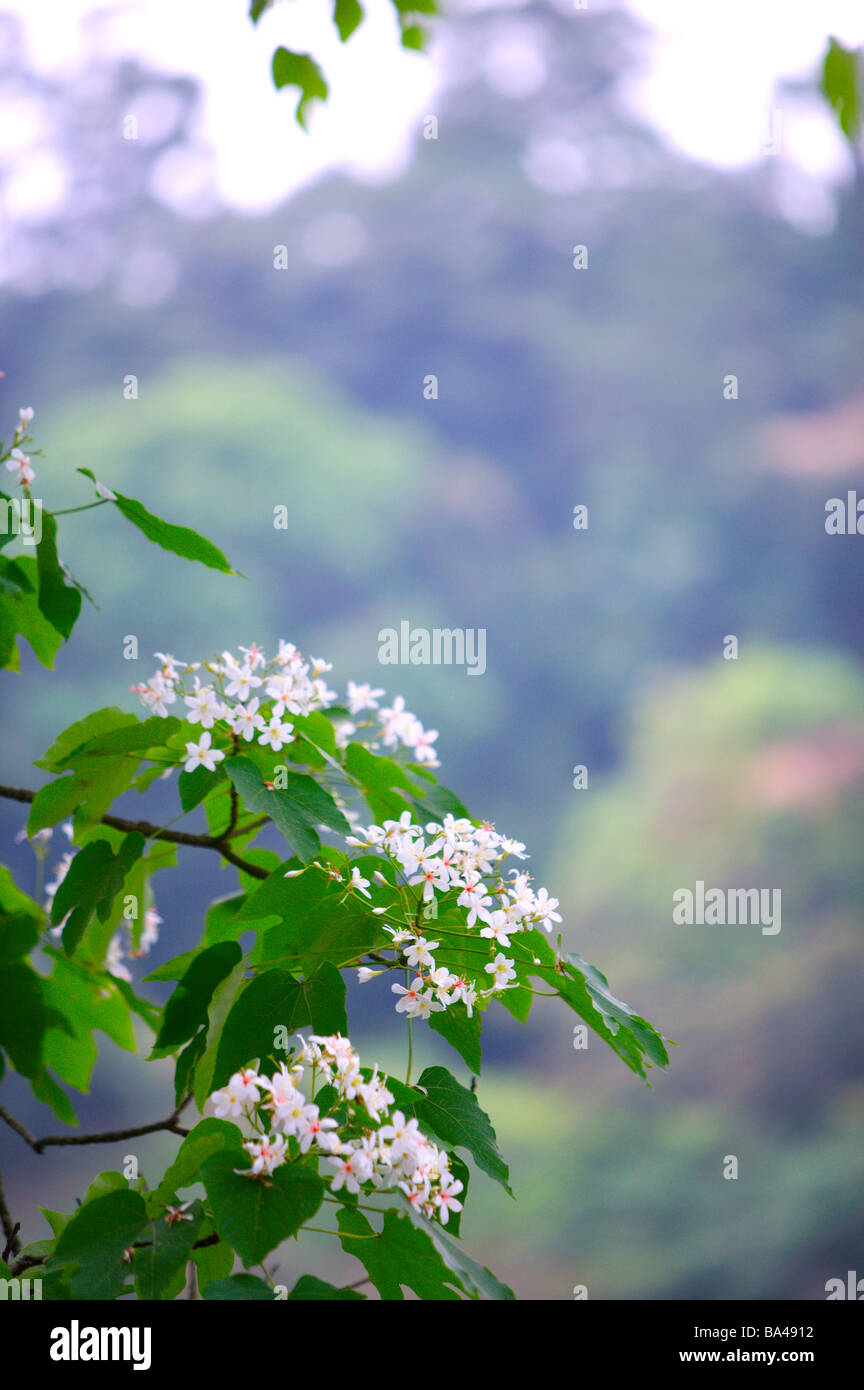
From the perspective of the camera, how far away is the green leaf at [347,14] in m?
→ 0.67

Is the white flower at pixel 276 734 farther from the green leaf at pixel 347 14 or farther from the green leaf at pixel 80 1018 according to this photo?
the green leaf at pixel 347 14

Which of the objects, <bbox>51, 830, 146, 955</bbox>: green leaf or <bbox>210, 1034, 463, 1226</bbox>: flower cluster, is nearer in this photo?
<bbox>210, 1034, 463, 1226</bbox>: flower cluster

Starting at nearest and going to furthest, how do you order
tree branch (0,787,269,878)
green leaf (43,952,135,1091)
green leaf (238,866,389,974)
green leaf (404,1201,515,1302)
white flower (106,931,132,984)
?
green leaf (404,1201,515,1302)
green leaf (238,866,389,974)
tree branch (0,787,269,878)
green leaf (43,952,135,1091)
white flower (106,931,132,984)

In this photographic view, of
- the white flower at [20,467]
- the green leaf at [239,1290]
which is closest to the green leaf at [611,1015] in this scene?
the green leaf at [239,1290]

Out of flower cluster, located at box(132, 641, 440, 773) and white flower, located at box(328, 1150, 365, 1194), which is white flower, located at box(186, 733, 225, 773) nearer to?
flower cluster, located at box(132, 641, 440, 773)

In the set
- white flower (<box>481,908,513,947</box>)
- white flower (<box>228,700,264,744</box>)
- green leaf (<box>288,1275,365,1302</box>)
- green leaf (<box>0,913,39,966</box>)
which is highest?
white flower (<box>228,700,264,744</box>)

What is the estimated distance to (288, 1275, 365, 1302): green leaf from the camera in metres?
0.50

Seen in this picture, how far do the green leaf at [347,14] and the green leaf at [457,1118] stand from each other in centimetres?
64

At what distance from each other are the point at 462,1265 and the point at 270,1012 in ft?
0.52

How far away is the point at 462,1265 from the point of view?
504 mm

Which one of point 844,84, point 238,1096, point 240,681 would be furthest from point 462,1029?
point 844,84

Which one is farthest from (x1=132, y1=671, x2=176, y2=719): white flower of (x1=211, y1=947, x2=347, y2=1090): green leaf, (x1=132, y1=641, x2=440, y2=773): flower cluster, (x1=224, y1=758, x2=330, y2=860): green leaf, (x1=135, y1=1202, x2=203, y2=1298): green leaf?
(x1=135, y1=1202, x2=203, y2=1298): green leaf
